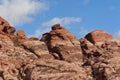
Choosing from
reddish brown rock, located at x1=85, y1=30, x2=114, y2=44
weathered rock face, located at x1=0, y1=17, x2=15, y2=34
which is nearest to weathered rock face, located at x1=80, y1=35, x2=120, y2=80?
reddish brown rock, located at x1=85, y1=30, x2=114, y2=44

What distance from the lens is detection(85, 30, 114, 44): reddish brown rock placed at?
12500 cm

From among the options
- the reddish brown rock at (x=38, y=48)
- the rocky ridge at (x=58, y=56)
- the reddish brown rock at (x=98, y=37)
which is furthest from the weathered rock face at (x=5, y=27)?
the reddish brown rock at (x=98, y=37)

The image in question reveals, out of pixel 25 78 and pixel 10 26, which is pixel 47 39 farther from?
pixel 25 78

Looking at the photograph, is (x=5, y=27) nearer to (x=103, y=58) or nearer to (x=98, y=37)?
(x=98, y=37)

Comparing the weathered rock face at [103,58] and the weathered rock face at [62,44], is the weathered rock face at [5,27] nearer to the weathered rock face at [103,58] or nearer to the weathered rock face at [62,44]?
the weathered rock face at [62,44]

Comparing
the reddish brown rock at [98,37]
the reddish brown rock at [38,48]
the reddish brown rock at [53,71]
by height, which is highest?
the reddish brown rock at [98,37]

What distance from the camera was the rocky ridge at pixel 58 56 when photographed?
335ft

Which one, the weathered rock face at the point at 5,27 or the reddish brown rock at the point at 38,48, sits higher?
the weathered rock face at the point at 5,27

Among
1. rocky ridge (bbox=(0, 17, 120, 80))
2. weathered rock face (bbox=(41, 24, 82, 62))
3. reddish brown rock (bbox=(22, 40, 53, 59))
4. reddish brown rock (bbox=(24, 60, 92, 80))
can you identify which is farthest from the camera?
weathered rock face (bbox=(41, 24, 82, 62))

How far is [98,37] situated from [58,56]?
45.2 ft

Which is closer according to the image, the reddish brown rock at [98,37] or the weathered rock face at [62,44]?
the weathered rock face at [62,44]

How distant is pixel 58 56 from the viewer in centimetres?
11875

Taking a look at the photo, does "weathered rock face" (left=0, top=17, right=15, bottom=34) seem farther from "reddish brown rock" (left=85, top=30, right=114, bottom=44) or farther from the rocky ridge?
"reddish brown rock" (left=85, top=30, right=114, bottom=44)

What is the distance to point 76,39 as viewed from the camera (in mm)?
125375
